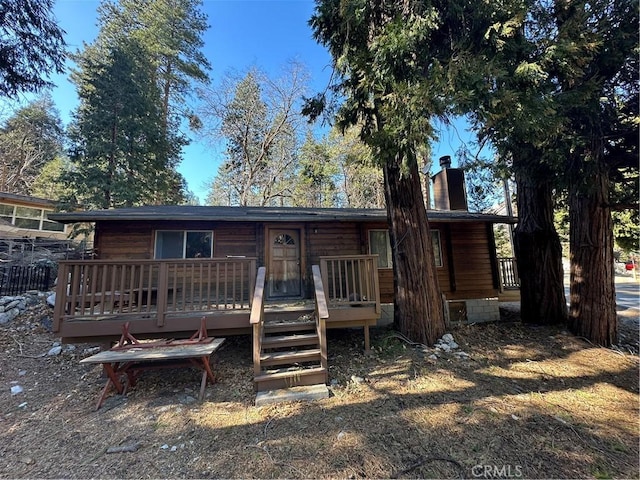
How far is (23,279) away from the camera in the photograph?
8.35m

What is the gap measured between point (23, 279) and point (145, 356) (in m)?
7.89

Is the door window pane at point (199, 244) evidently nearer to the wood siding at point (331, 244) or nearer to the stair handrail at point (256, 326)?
the wood siding at point (331, 244)

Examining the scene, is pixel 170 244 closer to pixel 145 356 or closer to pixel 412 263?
pixel 145 356

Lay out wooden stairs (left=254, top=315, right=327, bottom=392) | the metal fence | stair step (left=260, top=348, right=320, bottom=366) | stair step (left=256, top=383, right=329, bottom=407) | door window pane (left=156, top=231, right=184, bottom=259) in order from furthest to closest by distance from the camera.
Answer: the metal fence, door window pane (left=156, top=231, right=184, bottom=259), stair step (left=260, top=348, right=320, bottom=366), wooden stairs (left=254, top=315, right=327, bottom=392), stair step (left=256, top=383, right=329, bottom=407)

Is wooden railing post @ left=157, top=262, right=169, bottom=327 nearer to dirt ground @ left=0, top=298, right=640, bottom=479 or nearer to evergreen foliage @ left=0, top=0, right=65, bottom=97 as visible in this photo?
A: dirt ground @ left=0, top=298, right=640, bottom=479

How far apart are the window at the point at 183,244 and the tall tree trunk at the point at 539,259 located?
7.80 metres

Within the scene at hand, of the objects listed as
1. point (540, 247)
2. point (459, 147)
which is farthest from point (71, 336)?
point (540, 247)

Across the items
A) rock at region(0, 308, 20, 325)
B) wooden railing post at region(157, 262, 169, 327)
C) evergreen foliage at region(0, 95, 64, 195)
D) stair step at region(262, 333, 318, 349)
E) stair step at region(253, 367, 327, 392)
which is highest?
evergreen foliage at region(0, 95, 64, 195)

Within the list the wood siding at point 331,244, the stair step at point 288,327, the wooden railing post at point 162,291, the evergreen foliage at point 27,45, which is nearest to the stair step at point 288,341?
the stair step at point 288,327

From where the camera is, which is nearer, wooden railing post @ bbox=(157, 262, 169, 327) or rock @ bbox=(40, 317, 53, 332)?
wooden railing post @ bbox=(157, 262, 169, 327)

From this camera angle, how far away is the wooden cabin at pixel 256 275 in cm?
439

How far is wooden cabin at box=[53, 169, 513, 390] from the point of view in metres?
4.39

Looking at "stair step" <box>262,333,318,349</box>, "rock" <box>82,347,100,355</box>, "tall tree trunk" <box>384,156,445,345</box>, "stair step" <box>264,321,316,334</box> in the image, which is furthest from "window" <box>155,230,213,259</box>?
"tall tree trunk" <box>384,156,445,345</box>

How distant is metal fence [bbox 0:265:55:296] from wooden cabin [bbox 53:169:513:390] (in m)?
4.00
